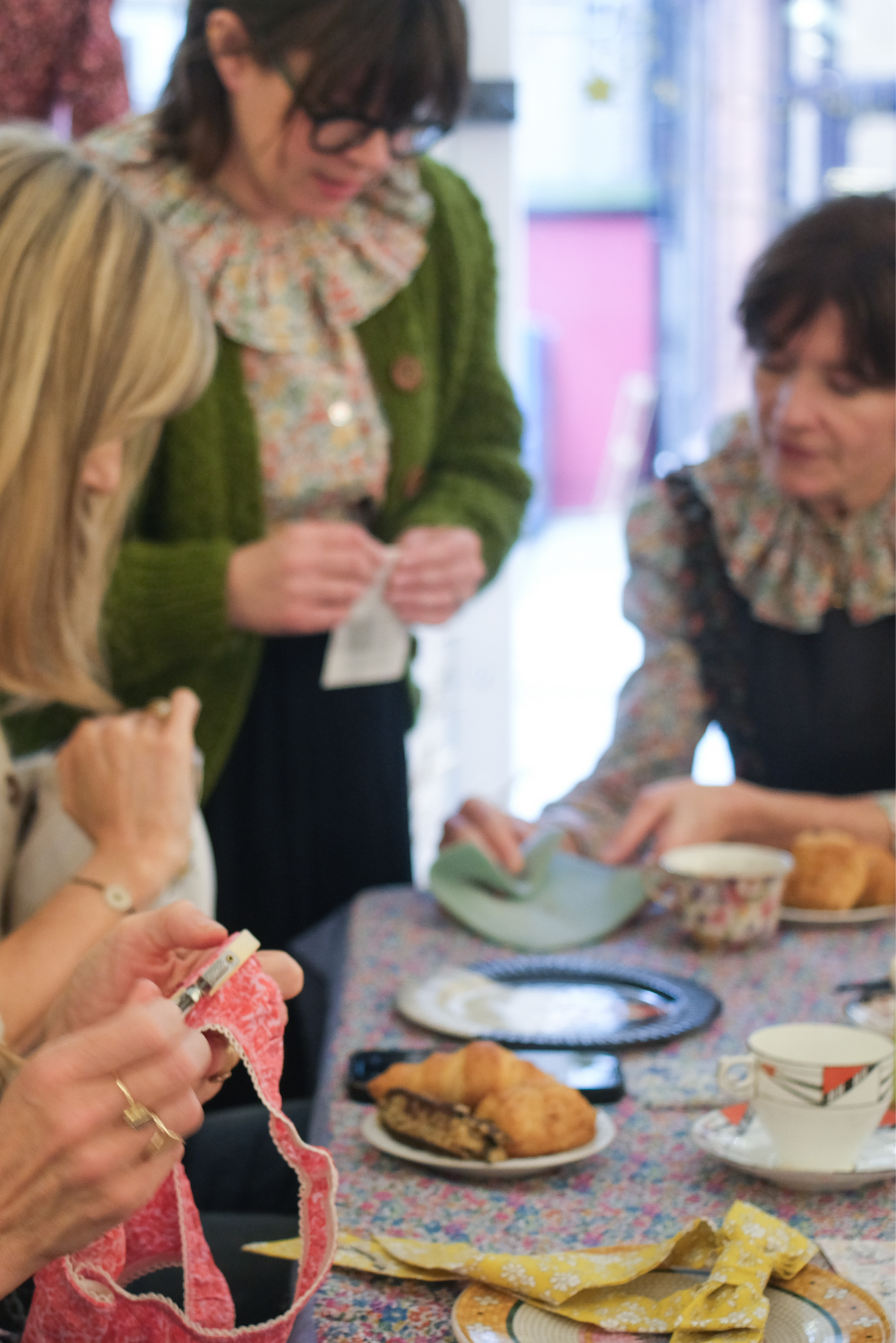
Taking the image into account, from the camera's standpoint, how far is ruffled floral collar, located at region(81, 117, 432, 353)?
5.51 feet

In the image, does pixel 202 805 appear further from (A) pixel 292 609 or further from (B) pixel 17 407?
(B) pixel 17 407

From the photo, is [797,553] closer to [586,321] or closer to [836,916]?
[836,916]

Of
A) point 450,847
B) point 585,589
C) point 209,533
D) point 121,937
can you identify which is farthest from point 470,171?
point 585,589

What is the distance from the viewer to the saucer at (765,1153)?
80 cm

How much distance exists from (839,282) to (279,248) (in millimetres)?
649

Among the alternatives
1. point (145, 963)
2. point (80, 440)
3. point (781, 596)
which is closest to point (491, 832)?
point (781, 596)

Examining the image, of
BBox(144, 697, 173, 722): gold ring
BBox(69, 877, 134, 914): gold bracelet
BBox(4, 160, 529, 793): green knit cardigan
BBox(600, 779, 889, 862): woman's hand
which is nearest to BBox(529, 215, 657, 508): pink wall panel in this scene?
BBox(4, 160, 529, 793): green knit cardigan

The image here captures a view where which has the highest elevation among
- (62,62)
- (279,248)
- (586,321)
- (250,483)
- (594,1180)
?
(586,321)

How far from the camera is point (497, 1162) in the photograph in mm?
833

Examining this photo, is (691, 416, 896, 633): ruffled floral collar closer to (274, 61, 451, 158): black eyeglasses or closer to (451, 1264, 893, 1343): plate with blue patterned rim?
(274, 61, 451, 158): black eyeglasses

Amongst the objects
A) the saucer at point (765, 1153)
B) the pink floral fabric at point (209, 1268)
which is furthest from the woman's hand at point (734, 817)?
the pink floral fabric at point (209, 1268)

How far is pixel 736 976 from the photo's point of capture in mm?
1204

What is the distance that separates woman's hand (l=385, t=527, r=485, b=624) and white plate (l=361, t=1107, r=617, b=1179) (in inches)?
35.6

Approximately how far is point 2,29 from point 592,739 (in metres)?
3.24
